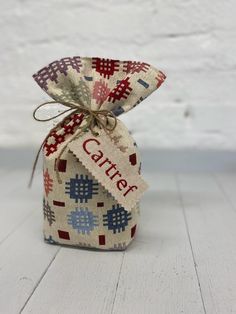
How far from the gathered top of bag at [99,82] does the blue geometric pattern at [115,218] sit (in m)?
0.14

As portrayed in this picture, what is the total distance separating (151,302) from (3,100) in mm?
940

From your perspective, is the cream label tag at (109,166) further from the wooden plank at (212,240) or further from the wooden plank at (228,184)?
the wooden plank at (228,184)

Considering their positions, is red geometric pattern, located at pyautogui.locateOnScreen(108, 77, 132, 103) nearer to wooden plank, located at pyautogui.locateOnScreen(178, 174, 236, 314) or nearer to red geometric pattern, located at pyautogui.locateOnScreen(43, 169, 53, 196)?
red geometric pattern, located at pyautogui.locateOnScreen(43, 169, 53, 196)

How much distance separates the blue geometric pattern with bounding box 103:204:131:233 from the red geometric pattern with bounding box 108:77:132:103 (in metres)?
0.15

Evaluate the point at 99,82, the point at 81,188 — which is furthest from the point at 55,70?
the point at 81,188

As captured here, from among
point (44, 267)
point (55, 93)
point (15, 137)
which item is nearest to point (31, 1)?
point (15, 137)

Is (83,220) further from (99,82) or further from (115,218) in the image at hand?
(99,82)

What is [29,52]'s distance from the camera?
1.17m

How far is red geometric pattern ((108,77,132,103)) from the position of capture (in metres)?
0.54

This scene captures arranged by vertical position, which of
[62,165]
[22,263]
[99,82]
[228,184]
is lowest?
[228,184]

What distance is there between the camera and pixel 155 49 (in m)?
1.13

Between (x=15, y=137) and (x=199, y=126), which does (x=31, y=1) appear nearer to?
(x=15, y=137)

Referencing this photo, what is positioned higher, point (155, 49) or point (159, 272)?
point (155, 49)

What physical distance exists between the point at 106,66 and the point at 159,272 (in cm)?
29
